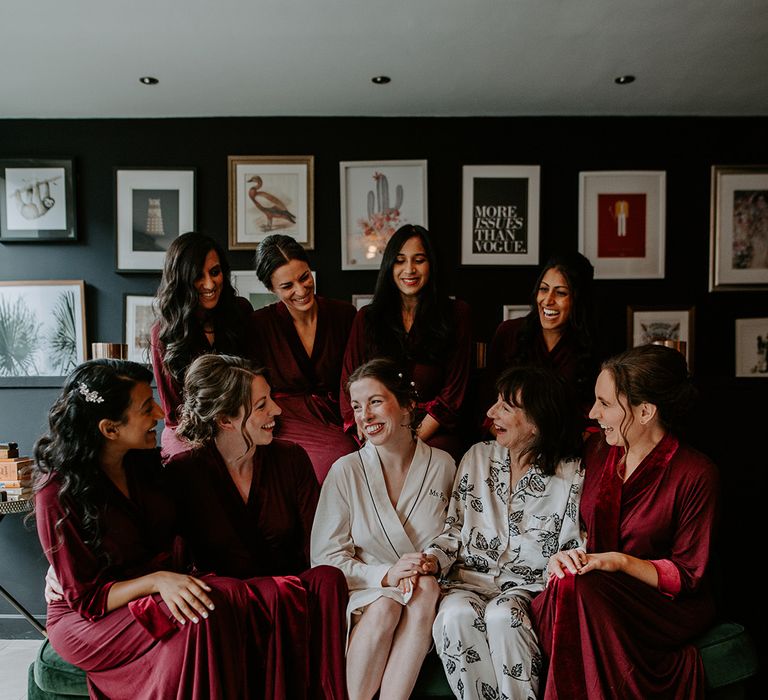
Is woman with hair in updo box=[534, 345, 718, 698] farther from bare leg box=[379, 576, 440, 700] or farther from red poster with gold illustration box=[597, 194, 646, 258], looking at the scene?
red poster with gold illustration box=[597, 194, 646, 258]

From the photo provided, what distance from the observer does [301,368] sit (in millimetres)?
2807

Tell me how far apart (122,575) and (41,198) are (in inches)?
113

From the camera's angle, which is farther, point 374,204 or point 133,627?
point 374,204

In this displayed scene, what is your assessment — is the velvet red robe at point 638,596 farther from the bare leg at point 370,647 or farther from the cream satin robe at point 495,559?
the bare leg at point 370,647

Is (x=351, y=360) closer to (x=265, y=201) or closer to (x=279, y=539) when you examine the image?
(x=279, y=539)

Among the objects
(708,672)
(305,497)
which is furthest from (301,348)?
(708,672)

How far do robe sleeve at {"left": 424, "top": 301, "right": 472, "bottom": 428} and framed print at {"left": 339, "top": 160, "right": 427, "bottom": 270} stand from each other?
1.21m

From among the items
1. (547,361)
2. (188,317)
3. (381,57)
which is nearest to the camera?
(188,317)

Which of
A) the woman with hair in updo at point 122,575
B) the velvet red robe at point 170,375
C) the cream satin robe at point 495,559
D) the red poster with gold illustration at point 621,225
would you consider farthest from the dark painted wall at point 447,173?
the woman with hair in updo at point 122,575

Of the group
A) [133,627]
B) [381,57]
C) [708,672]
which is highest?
[381,57]

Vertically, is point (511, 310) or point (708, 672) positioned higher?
point (511, 310)

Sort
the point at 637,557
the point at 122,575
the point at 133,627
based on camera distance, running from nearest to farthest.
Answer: the point at 133,627 < the point at 122,575 < the point at 637,557

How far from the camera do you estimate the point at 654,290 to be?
384 cm

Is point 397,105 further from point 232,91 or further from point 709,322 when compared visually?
point 709,322
